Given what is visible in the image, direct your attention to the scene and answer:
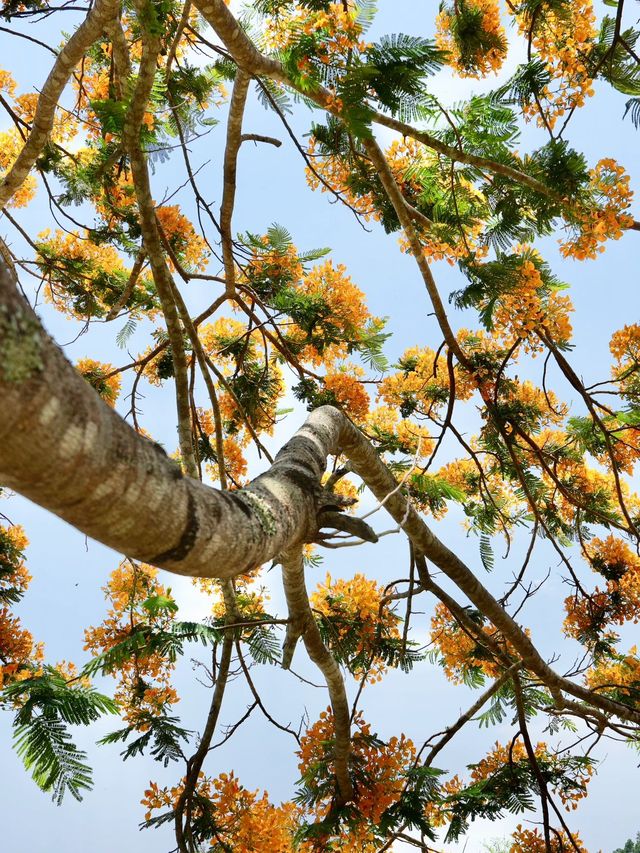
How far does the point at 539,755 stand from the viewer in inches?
163

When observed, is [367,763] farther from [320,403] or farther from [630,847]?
[630,847]

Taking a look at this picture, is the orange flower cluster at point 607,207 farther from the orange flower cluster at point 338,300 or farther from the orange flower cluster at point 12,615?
the orange flower cluster at point 12,615

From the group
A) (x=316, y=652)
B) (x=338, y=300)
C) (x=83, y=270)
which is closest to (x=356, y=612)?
(x=316, y=652)

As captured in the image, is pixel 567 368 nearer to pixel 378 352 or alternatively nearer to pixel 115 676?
pixel 378 352

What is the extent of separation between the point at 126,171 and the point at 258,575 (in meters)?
2.62

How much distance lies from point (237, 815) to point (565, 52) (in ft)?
12.3

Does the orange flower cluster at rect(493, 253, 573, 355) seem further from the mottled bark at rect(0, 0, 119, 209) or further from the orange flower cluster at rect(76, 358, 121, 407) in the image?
the orange flower cluster at rect(76, 358, 121, 407)

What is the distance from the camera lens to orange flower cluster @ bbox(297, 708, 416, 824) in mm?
3359

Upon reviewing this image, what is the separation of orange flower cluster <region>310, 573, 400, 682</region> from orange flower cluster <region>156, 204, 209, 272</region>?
225 cm

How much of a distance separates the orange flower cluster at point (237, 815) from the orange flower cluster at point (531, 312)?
8.41 ft

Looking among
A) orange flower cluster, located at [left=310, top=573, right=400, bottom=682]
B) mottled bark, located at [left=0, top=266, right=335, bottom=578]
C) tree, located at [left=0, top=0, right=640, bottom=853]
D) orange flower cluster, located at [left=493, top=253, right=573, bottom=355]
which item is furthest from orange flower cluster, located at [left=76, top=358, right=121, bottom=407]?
mottled bark, located at [left=0, top=266, right=335, bottom=578]

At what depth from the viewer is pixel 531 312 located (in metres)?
2.83

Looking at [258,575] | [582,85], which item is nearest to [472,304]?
[582,85]

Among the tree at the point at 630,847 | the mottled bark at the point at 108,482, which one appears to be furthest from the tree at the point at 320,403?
the tree at the point at 630,847
